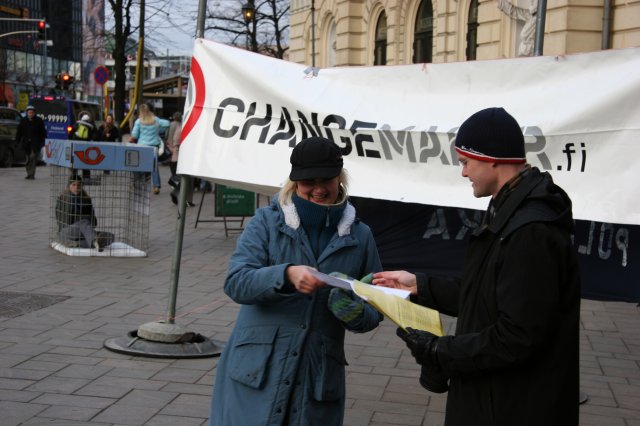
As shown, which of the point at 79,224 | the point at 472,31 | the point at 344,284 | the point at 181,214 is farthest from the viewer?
the point at 472,31

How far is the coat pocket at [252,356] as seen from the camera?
3.52 metres

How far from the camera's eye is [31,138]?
81.3ft

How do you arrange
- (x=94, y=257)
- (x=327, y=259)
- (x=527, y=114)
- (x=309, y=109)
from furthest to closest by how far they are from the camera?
(x=94, y=257), (x=309, y=109), (x=527, y=114), (x=327, y=259)

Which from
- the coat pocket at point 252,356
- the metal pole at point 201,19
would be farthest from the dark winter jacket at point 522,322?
the metal pole at point 201,19

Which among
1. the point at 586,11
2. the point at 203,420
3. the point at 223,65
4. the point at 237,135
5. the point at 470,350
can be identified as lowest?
the point at 203,420

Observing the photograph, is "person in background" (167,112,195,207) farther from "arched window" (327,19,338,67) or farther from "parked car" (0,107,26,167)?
"arched window" (327,19,338,67)

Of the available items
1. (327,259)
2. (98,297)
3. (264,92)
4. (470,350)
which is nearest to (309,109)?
(264,92)

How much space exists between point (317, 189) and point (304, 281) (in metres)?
0.50

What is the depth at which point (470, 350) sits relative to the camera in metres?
2.82

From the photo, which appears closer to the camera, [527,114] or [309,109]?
[527,114]

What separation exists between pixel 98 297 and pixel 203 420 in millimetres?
3910

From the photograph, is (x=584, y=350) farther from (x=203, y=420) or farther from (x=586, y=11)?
(x=586, y=11)

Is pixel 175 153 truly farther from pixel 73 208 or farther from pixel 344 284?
pixel 344 284

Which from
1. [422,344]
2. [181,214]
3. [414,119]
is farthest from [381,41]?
[422,344]
